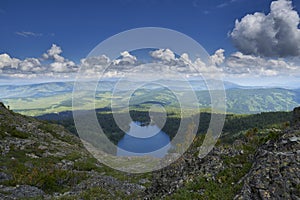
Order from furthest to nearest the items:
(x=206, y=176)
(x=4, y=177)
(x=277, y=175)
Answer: (x=4, y=177) < (x=206, y=176) < (x=277, y=175)

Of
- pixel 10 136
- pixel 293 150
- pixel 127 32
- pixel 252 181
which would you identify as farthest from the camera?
pixel 10 136

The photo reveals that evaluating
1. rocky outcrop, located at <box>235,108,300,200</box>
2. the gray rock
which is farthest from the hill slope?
the gray rock

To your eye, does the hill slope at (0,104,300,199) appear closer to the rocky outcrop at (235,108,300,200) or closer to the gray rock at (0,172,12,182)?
the rocky outcrop at (235,108,300,200)

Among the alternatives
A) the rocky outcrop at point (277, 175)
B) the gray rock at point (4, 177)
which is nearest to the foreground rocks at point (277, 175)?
→ the rocky outcrop at point (277, 175)

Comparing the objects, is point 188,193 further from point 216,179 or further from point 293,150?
point 293,150

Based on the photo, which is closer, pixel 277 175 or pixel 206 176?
pixel 277 175

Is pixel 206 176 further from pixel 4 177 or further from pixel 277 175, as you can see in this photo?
pixel 4 177

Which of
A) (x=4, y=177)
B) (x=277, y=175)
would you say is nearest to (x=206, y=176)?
(x=277, y=175)

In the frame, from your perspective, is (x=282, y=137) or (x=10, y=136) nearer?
(x=282, y=137)

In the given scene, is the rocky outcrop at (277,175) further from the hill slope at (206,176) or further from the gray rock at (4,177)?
the gray rock at (4,177)

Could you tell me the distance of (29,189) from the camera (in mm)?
28031

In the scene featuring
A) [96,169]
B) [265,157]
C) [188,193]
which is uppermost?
[265,157]

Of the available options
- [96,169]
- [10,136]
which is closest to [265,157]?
[96,169]

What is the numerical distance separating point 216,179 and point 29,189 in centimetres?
2306
